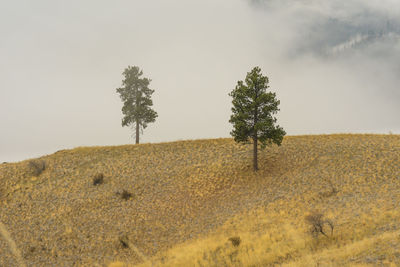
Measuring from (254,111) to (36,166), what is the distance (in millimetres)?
27135

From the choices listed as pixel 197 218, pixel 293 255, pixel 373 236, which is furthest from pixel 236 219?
pixel 373 236

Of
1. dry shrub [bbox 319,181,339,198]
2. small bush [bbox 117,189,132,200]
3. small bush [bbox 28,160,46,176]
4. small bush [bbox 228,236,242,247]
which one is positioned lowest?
small bush [bbox 228,236,242,247]

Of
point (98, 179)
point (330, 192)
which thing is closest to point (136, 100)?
point (98, 179)

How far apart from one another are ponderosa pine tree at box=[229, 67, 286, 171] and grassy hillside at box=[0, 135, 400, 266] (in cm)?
408

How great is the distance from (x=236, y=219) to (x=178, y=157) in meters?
14.6

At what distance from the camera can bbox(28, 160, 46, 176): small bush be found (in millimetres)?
32703

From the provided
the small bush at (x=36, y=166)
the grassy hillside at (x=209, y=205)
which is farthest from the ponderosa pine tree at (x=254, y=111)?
the small bush at (x=36, y=166)

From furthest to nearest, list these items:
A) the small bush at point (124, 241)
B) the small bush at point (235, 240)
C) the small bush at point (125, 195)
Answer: the small bush at point (125, 195) → the small bush at point (124, 241) → the small bush at point (235, 240)

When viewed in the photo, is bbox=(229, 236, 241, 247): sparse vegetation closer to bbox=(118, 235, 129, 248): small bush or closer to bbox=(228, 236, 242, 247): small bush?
bbox=(228, 236, 242, 247): small bush

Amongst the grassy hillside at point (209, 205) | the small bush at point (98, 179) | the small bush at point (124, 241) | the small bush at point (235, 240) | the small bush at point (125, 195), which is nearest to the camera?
the grassy hillside at point (209, 205)

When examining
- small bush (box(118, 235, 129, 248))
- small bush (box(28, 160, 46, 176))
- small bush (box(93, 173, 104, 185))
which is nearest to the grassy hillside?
small bush (box(118, 235, 129, 248))

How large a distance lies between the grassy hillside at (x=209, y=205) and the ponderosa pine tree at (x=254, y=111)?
4082mm

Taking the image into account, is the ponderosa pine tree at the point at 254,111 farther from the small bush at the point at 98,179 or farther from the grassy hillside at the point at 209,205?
the small bush at the point at 98,179

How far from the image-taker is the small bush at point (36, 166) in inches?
1288
